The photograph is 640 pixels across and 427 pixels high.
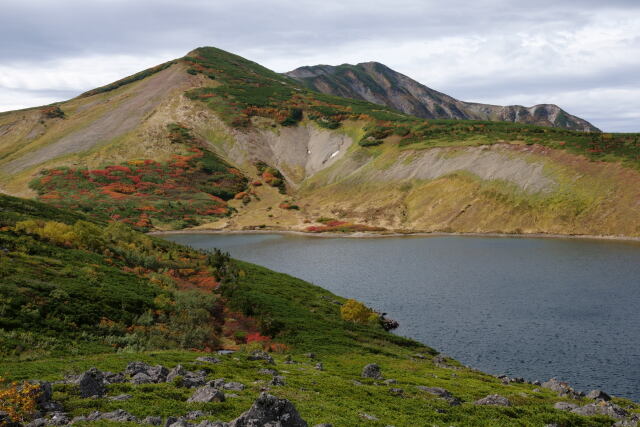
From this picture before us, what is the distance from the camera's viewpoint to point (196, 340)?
3262 cm

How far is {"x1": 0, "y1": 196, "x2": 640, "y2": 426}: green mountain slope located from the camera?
19.4 metres

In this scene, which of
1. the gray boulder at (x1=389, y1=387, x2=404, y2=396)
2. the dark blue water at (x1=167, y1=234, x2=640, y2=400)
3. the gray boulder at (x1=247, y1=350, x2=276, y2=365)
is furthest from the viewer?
the dark blue water at (x1=167, y1=234, x2=640, y2=400)

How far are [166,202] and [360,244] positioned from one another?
2791 inches

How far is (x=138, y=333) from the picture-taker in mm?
31281

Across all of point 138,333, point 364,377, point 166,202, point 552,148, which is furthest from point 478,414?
point 166,202

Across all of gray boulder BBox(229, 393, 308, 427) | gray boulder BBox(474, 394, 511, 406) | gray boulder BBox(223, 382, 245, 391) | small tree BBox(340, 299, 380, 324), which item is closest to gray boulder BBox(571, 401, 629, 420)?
gray boulder BBox(474, 394, 511, 406)

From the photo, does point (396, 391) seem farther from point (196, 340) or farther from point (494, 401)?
point (196, 340)

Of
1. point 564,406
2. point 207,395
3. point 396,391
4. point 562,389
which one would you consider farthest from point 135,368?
point 562,389

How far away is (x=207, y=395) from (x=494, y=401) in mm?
14089

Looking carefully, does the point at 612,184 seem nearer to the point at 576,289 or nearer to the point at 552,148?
the point at 552,148

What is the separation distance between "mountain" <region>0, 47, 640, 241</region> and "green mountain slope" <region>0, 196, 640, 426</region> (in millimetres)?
75715

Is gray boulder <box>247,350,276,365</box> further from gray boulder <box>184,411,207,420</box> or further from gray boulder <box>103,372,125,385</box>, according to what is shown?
gray boulder <box>184,411,207,420</box>

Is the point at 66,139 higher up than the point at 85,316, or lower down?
higher up

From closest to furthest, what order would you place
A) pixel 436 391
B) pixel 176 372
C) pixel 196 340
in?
pixel 176 372
pixel 436 391
pixel 196 340
